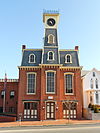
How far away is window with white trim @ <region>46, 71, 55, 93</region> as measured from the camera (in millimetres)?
27480

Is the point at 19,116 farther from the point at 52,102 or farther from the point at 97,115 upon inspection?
the point at 97,115

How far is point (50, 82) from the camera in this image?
1093 inches

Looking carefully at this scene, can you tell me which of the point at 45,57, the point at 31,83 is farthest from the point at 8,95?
the point at 45,57

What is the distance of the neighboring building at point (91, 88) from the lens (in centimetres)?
3116

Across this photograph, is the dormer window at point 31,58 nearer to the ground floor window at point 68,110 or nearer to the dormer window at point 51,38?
the dormer window at point 51,38

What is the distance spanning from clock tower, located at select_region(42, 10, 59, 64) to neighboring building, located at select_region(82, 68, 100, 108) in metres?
7.99

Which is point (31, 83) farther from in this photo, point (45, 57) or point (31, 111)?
point (45, 57)

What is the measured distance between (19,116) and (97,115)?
12.5 metres

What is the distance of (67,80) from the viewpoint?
28672 mm

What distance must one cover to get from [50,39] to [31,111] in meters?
13.4

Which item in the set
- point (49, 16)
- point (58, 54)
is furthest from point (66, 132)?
point (49, 16)

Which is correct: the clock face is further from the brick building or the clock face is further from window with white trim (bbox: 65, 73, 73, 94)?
window with white trim (bbox: 65, 73, 73, 94)

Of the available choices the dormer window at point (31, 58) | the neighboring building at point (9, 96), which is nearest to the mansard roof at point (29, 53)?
the dormer window at point (31, 58)

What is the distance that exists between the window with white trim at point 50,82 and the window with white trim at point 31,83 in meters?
2.31
